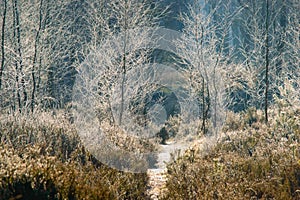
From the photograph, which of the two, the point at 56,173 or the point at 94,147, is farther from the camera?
the point at 94,147

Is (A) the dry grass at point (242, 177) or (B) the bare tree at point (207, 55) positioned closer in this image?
(A) the dry grass at point (242, 177)

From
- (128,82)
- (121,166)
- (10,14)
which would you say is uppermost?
(10,14)

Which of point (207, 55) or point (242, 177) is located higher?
point (207, 55)

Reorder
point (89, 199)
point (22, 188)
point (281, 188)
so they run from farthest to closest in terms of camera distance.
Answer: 1. point (281, 188)
2. point (89, 199)
3. point (22, 188)

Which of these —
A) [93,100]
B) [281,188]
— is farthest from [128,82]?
[281,188]

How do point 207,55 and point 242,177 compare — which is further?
point 207,55

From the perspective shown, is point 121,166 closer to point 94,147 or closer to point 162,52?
point 94,147

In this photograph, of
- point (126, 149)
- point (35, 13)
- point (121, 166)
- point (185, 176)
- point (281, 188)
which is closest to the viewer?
point (281, 188)

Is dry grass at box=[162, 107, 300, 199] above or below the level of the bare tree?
below

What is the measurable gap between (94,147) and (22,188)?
10.7 feet

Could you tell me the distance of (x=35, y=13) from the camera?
45.2 feet

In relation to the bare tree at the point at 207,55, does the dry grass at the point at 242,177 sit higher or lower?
lower

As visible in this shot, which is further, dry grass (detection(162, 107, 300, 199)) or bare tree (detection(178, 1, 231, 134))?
bare tree (detection(178, 1, 231, 134))

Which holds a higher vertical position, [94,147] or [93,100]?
[93,100]
